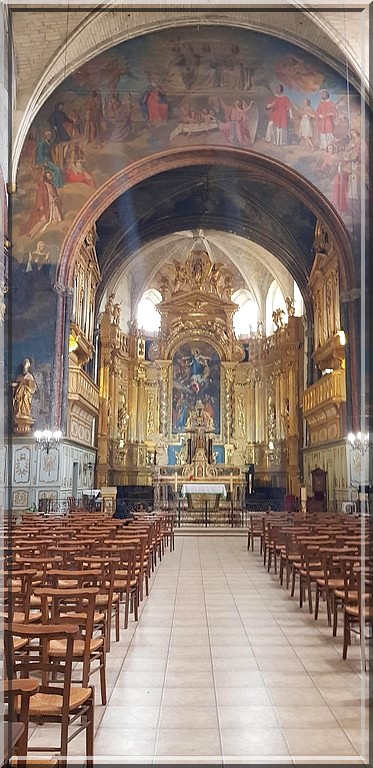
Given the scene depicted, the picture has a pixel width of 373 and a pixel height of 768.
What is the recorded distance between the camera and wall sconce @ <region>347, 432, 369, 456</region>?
1727cm

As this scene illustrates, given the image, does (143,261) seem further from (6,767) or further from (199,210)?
(6,767)

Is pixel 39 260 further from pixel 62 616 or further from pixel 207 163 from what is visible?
pixel 62 616

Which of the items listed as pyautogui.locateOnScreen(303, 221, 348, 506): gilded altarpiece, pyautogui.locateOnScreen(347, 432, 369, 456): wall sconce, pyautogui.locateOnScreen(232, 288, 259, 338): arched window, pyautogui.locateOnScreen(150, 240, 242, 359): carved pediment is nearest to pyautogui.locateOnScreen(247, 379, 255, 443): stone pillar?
pyautogui.locateOnScreen(150, 240, 242, 359): carved pediment

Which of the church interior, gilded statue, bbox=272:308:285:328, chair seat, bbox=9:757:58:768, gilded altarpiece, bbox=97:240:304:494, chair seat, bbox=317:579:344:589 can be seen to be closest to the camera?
chair seat, bbox=9:757:58:768

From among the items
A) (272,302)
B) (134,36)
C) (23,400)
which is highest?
(134,36)

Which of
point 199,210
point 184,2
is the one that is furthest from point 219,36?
point 199,210

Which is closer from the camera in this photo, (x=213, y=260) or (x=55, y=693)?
(x=55, y=693)

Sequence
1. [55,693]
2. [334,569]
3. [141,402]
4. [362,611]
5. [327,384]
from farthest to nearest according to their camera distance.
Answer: [141,402] < [327,384] < [334,569] < [362,611] < [55,693]

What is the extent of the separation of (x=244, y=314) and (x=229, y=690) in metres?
30.7

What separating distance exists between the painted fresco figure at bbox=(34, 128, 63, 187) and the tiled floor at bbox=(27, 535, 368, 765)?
15.7 meters

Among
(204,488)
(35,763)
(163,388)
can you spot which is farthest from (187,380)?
(35,763)

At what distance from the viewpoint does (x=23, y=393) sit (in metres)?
18.8

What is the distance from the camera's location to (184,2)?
18.6 metres

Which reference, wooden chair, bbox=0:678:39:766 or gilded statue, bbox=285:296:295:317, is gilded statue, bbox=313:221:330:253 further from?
wooden chair, bbox=0:678:39:766
